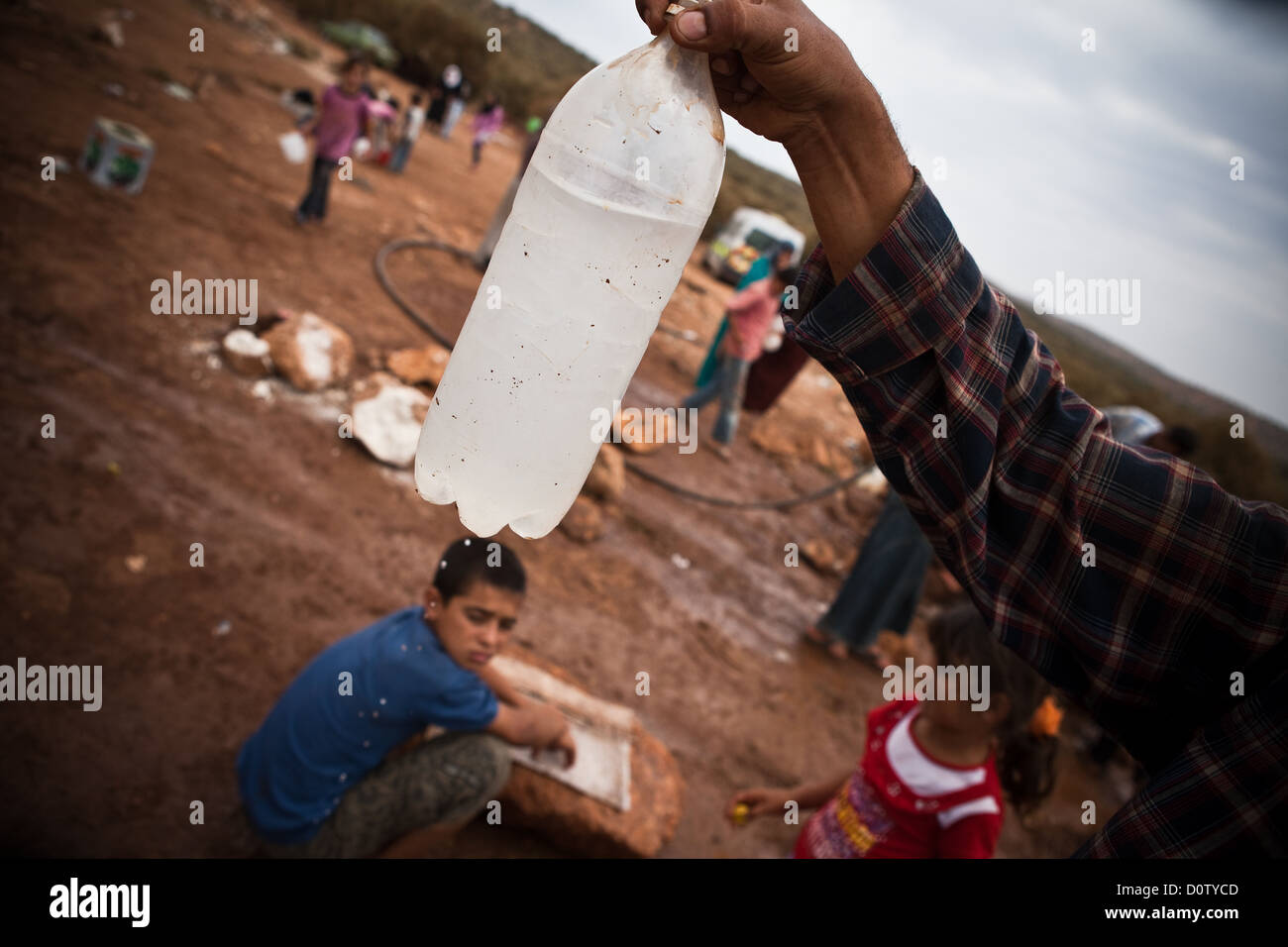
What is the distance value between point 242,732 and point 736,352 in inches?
250

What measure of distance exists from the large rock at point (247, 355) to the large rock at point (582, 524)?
260 centimetres

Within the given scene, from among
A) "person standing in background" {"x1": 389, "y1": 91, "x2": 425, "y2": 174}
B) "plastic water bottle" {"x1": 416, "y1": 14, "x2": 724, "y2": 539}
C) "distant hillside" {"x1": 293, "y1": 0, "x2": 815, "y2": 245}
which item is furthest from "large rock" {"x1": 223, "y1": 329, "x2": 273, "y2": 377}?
"distant hillside" {"x1": 293, "y1": 0, "x2": 815, "y2": 245}

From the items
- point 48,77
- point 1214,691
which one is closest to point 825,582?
point 1214,691

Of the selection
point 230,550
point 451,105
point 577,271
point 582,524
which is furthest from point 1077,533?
point 451,105

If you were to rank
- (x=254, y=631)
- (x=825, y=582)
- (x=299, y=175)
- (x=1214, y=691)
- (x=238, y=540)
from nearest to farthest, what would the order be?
(x=1214, y=691) → (x=254, y=631) → (x=238, y=540) → (x=825, y=582) → (x=299, y=175)

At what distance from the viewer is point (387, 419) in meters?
5.53

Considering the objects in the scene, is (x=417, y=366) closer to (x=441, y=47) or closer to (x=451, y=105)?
(x=451, y=105)

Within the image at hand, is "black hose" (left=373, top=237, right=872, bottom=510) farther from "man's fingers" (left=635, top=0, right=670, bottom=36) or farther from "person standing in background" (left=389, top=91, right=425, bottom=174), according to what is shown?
"man's fingers" (left=635, top=0, right=670, bottom=36)

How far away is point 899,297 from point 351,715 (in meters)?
2.21

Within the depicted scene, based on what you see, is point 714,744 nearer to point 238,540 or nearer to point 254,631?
point 254,631

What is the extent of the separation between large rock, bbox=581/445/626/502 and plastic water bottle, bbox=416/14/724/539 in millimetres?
4802

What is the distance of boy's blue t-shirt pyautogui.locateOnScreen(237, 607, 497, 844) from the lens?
8.15 feet

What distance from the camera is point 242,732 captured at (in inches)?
130

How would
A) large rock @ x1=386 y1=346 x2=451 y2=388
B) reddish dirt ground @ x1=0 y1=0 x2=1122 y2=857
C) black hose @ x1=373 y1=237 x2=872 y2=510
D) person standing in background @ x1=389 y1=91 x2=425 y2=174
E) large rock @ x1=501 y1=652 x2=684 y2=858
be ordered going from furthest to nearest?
person standing in background @ x1=389 y1=91 x2=425 y2=174 < black hose @ x1=373 y1=237 x2=872 y2=510 < large rock @ x1=386 y1=346 x2=451 y2=388 < large rock @ x1=501 y1=652 x2=684 y2=858 < reddish dirt ground @ x1=0 y1=0 x2=1122 y2=857
